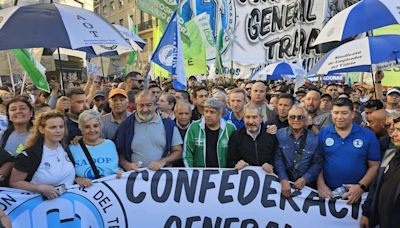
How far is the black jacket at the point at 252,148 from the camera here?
431 cm

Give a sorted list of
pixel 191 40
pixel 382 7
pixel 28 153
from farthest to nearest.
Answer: pixel 191 40
pixel 382 7
pixel 28 153

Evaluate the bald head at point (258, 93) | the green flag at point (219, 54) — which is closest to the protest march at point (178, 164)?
the bald head at point (258, 93)

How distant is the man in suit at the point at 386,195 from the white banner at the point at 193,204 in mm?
292

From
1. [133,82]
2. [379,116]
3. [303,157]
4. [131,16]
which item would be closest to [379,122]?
[379,116]

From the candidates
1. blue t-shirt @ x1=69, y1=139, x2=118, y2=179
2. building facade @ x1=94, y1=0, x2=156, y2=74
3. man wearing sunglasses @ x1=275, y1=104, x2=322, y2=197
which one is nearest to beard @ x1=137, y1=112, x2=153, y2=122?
blue t-shirt @ x1=69, y1=139, x2=118, y2=179

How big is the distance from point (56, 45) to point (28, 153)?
1047mm

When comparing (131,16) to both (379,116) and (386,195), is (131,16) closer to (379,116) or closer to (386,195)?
(379,116)

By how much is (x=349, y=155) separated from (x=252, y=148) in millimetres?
885

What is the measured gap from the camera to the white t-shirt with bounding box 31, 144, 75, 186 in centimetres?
382

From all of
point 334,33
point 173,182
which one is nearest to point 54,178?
point 173,182

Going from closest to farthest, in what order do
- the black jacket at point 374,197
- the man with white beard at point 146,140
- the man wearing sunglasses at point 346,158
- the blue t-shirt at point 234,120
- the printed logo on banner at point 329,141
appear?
1. the black jacket at point 374,197
2. the man wearing sunglasses at point 346,158
3. the printed logo on banner at point 329,141
4. the man with white beard at point 146,140
5. the blue t-shirt at point 234,120

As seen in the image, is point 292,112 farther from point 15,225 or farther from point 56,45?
point 15,225

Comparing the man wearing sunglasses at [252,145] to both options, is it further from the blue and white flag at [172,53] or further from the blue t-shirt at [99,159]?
the blue and white flag at [172,53]

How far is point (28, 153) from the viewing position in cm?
379
